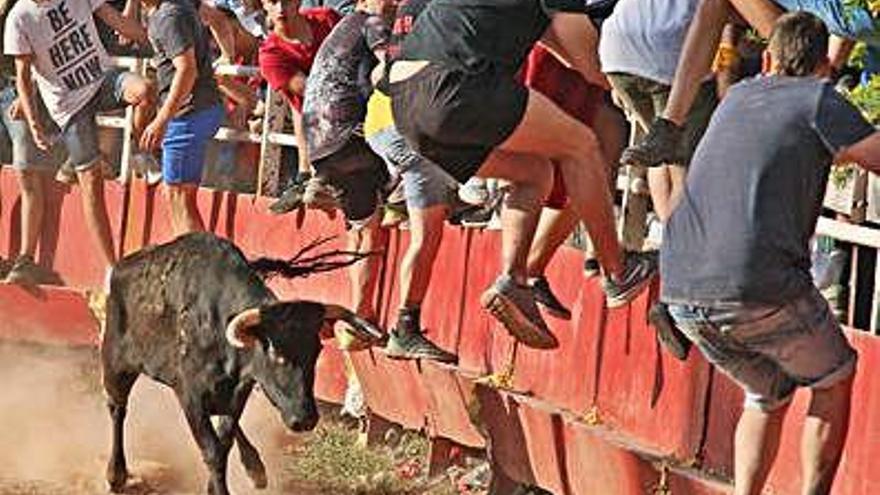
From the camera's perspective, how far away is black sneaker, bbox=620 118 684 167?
8.47m

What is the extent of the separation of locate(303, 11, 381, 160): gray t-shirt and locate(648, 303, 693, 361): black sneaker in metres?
2.91

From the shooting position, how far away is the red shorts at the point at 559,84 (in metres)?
10.1

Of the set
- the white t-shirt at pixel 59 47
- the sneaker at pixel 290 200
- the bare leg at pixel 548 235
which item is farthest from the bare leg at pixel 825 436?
the white t-shirt at pixel 59 47

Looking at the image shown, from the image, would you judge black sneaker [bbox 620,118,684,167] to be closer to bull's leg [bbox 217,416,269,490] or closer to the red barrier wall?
the red barrier wall

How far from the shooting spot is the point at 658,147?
852 centimetres

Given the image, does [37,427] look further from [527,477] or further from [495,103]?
[495,103]

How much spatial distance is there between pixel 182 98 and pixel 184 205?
76 cm

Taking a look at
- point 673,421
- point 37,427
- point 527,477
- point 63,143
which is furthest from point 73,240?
point 673,421

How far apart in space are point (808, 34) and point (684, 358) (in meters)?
2.16

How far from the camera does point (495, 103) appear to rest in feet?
30.2

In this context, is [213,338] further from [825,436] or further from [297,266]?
[825,436]

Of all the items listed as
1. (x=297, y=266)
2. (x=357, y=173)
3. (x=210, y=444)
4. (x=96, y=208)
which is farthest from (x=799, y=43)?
(x=96, y=208)

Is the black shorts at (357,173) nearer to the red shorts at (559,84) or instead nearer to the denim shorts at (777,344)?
the red shorts at (559,84)

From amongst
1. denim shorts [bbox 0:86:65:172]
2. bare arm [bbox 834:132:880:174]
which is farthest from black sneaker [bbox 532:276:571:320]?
denim shorts [bbox 0:86:65:172]
